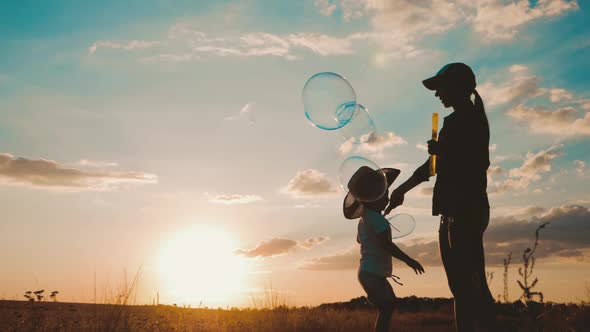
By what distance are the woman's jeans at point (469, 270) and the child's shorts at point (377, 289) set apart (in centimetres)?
73

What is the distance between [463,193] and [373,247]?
1.22m

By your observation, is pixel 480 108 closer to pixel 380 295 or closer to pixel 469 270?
pixel 469 270

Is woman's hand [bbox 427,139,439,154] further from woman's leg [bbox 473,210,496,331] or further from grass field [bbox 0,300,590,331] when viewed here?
grass field [bbox 0,300,590,331]

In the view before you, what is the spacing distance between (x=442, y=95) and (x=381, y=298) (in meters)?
2.06

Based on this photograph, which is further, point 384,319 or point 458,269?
point 384,319

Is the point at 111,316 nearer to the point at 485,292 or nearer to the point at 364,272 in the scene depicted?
the point at 364,272

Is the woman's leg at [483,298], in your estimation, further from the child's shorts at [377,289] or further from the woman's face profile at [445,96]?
the woman's face profile at [445,96]

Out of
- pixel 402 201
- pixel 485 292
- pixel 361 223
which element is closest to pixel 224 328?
pixel 361 223

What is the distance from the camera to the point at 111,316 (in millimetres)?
6449

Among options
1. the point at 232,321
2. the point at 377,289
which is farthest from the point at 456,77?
the point at 232,321

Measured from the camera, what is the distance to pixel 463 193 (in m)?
4.10

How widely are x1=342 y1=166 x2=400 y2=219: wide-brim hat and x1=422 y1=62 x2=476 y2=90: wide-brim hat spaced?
56.2 inches

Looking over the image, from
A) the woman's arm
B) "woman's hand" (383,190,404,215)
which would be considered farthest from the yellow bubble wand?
"woman's hand" (383,190,404,215)

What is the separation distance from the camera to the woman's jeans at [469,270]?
3961mm
